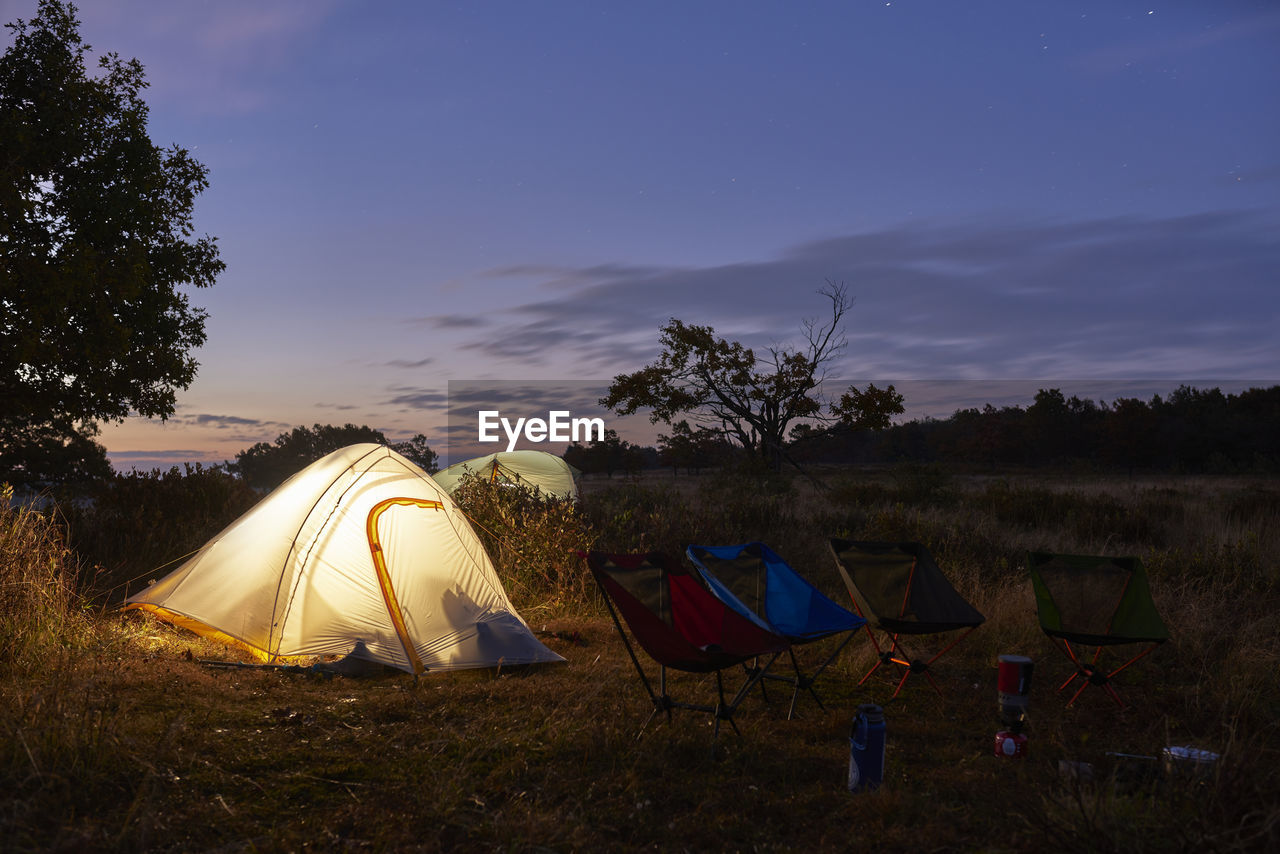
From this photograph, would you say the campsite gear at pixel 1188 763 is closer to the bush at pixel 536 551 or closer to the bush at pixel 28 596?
the bush at pixel 536 551

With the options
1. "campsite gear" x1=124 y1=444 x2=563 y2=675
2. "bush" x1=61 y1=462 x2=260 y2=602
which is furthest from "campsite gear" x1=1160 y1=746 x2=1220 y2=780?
"bush" x1=61 y1=462 x2=260 y2=602

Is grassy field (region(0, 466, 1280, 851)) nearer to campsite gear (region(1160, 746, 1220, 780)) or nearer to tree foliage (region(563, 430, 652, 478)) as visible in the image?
campsite gear (region(1160, 746, 1220, 780))

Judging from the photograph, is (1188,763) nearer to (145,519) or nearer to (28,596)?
(28,596)

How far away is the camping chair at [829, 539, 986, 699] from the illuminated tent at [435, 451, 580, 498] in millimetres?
7623

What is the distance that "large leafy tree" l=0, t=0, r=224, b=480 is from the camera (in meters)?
11.1

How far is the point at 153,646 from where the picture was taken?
507 cm

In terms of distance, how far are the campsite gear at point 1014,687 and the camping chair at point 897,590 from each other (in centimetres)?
87

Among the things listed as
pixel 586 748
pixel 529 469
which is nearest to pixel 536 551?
pixel 586 748

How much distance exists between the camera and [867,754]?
10.5 feet

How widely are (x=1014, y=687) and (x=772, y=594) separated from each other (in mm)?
1593

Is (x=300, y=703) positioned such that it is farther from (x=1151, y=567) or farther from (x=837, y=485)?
(x=837, y=485)

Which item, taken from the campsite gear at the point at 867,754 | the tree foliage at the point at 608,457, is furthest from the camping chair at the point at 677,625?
the tree foliage at the point at 608,457

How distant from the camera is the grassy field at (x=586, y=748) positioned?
2756 millimetres

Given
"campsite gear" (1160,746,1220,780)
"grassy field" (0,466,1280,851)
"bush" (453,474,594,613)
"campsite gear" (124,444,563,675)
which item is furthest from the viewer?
"bush" (453,474,594,613)
